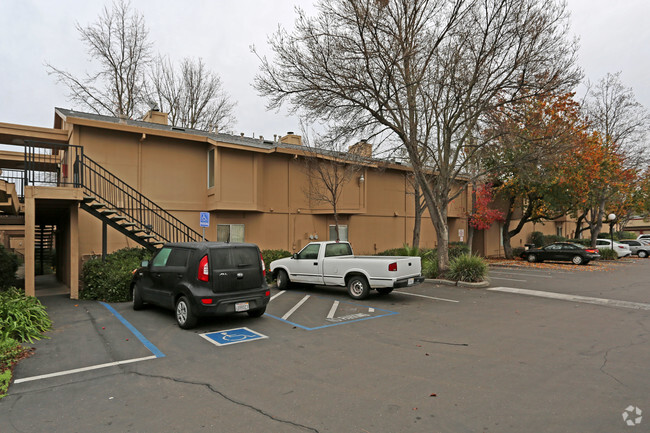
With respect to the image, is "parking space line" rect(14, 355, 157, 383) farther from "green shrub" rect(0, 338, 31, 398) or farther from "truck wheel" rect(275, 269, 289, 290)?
"truck wheel" rect(275, 269, 289, 290)

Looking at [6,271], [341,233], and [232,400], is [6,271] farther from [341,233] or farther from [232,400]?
[341,233]

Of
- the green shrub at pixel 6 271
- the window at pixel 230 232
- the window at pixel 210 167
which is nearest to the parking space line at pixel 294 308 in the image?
the window at pixel 230 232

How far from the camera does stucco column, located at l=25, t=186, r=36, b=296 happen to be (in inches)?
396

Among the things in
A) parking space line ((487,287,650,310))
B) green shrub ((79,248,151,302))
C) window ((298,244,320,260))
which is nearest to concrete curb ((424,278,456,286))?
parking space line ((487,287,650,310))

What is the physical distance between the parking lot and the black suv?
1.54ft

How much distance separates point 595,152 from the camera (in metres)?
23.8

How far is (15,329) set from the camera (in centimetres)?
685

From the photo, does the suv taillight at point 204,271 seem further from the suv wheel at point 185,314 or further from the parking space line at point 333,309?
the parking space line at point 333,309

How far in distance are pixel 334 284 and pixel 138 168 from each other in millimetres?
9224

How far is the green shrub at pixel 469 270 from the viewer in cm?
1430

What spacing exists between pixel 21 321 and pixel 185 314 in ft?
9.64

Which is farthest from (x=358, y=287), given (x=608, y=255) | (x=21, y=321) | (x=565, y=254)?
(x=608, y=255)

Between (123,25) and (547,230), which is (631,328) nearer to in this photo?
(123,25)

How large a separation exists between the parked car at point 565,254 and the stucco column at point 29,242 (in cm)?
2700
